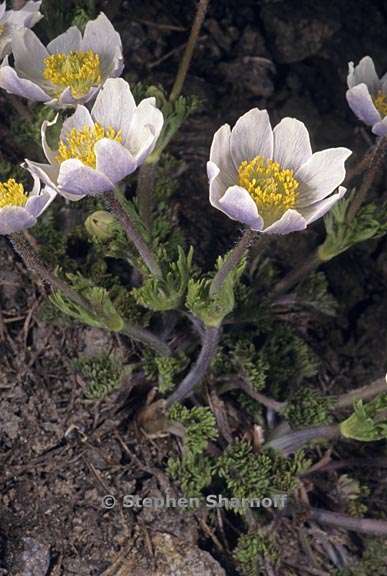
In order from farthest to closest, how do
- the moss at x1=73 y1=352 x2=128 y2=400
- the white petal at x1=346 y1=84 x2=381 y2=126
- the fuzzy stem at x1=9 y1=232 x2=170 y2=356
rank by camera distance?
the moss at x1=73 y1=352 x2=128 y2=400 → the white petal at x1=346 y1=84 x2=381 y2=126 → the fuzzy stem at x1=9 y1=232 x2=170 y2=356

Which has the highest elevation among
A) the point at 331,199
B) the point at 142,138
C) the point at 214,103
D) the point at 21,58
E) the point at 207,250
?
the point at 21,58

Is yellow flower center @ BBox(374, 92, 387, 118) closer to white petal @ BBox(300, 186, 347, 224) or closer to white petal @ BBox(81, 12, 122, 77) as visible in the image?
white petal @ BBox(300, 186, 347, 224)

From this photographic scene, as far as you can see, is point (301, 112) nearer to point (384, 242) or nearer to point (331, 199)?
point (384, 242)

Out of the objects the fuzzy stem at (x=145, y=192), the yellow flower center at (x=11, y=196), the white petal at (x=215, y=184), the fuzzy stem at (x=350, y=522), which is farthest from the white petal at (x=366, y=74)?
the fuzzy stem at (x=350, y=522)

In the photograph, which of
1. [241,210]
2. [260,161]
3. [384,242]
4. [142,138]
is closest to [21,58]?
[142,138]

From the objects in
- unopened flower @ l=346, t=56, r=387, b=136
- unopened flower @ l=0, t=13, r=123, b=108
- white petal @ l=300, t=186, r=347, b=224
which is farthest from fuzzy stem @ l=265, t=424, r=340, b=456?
unopened flower @ l=0, t=13, r=123, b=108
